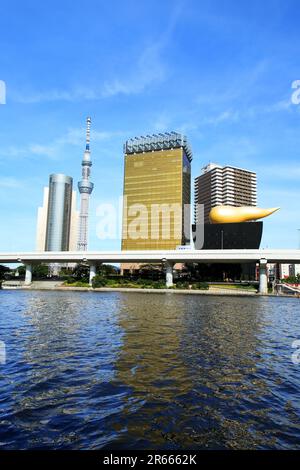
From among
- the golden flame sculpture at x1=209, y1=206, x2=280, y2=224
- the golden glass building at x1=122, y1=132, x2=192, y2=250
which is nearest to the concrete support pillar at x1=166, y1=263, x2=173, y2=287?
the golden flame sculpture at x1=209, y1=206, x2=280, y2=224

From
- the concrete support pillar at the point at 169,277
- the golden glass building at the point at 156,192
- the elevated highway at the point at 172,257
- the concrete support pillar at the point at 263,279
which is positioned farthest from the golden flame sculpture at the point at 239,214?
the golden glass building at the point at 156,192

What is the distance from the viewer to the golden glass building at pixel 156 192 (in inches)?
6718

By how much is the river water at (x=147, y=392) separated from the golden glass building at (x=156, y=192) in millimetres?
151034

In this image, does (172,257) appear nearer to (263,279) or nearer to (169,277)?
(169,277)

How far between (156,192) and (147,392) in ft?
541

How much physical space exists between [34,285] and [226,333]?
91.4m

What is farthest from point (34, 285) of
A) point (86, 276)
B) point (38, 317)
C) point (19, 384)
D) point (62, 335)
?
point (19, 384)

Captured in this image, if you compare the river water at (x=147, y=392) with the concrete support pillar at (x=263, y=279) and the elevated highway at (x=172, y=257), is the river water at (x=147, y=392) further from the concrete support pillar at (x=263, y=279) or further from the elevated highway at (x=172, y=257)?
the elevated highway at (x=172, y=257)

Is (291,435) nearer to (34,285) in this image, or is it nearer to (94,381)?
(94,381)

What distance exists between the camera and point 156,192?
174 metres

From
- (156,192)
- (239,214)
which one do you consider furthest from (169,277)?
(156,192)

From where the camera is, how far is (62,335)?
20.2 meters

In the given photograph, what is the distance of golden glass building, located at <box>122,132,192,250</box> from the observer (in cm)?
17062
